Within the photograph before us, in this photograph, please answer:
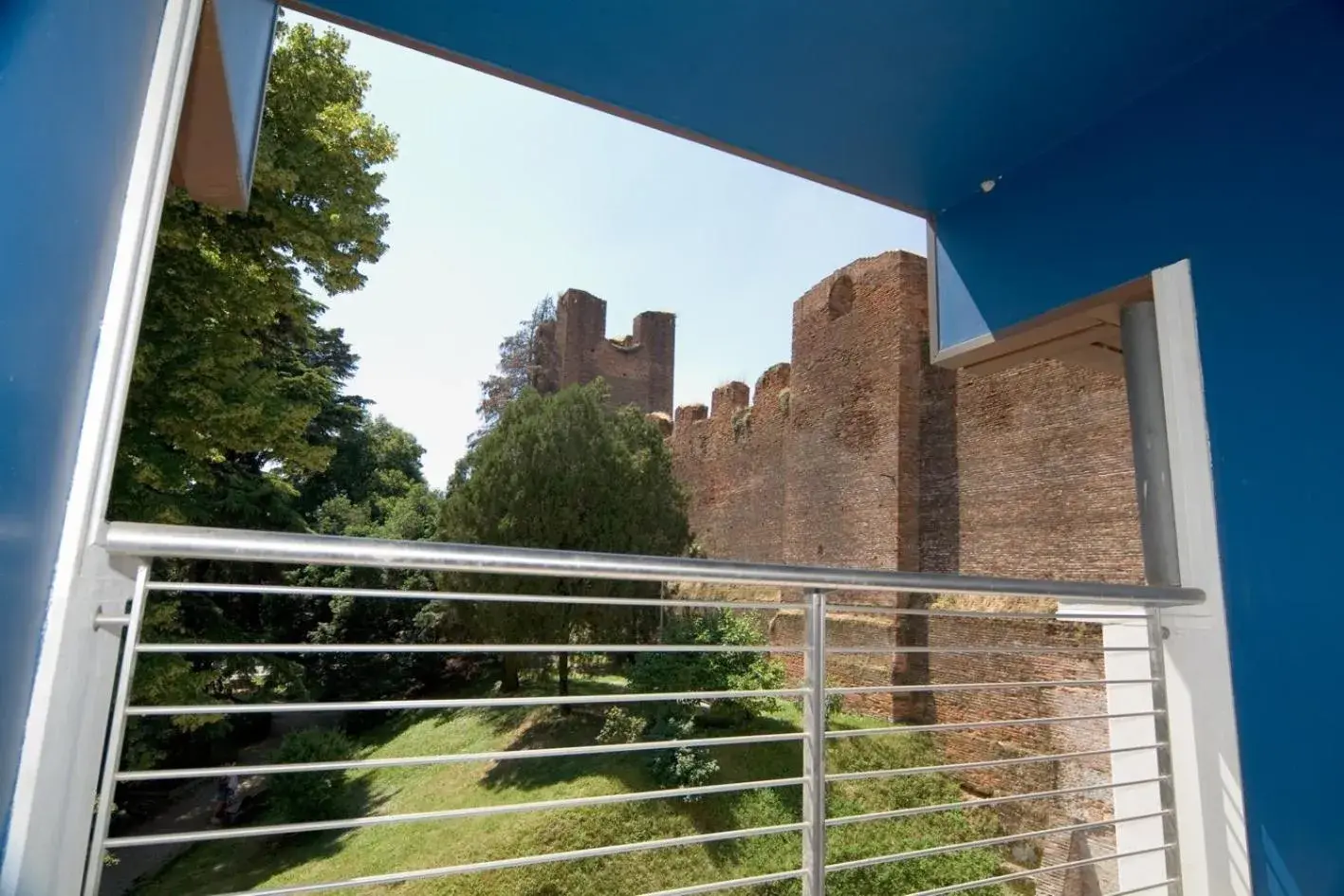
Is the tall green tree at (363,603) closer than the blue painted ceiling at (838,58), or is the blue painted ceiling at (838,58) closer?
the blue painted ceiling at (838,58)

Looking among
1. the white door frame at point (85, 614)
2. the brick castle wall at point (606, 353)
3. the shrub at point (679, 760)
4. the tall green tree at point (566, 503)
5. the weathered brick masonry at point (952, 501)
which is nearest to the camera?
the white door frame at point (85, 614)

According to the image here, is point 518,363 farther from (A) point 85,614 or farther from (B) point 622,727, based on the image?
(A) point 85,614

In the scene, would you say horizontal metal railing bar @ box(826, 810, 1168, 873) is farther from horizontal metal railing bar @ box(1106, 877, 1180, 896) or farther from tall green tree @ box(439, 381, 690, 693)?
tall green tree @ box(439, 381, 690, 693)

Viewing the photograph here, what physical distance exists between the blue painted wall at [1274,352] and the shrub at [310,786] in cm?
892

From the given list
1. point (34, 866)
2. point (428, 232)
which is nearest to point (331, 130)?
point (428, 232)

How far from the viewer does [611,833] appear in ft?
20.5

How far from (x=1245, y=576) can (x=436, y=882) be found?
6797 mm

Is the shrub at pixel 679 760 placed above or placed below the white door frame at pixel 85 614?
below

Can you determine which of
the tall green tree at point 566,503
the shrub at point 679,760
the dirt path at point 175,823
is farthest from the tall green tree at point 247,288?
the shrub at point 679,760

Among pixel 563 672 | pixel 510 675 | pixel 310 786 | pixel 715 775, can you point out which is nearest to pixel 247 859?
pixel 310 786

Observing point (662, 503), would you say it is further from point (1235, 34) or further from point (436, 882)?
point (1235, 34)

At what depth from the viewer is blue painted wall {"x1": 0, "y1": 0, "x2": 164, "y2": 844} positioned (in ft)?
2.15

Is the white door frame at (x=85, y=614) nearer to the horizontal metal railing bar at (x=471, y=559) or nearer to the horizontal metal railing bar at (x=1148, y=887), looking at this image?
the horizontal metal railing bar at (x=471, y=559)

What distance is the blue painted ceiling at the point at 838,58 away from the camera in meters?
1.59
